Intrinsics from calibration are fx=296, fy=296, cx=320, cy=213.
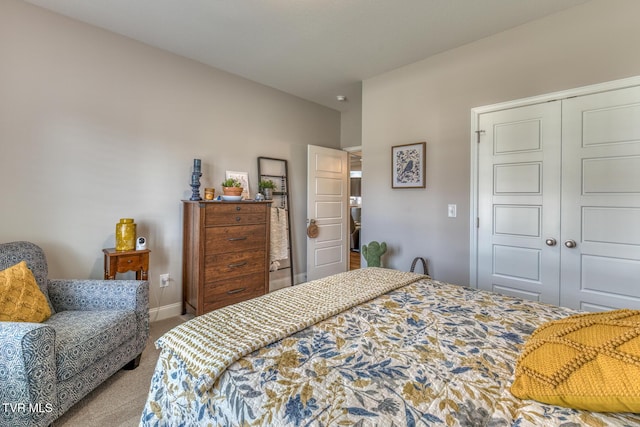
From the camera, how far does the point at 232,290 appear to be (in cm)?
298

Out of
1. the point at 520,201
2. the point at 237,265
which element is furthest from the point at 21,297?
the point at 520,201

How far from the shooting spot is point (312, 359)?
951mm

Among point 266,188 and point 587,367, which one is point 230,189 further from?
point 587,367

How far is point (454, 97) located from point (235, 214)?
2418mm

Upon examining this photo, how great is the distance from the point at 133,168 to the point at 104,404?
194cm

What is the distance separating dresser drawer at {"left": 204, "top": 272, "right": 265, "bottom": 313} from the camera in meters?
2.82

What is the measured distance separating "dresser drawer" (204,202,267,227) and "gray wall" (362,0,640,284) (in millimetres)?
1250

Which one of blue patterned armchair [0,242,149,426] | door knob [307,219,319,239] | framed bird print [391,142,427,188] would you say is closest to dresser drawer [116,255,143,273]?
blue patterned armchair [0,242,149,426]

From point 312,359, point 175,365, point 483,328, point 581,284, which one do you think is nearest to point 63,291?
point 175,365

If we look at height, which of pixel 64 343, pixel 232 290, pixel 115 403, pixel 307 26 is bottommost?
pixel 115 403

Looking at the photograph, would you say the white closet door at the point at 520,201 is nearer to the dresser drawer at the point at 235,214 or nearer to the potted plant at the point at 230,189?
the dresser drawer at the point at 235,214

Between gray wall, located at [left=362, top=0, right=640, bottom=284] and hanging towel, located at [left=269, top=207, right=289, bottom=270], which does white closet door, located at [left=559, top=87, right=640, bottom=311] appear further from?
hanging towel, located at [left=269, top=207, right=289, bottom=270]

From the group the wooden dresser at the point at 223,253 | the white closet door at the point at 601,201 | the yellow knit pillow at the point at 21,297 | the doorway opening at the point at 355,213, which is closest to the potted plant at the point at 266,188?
the wooden dresser at the point at 223,253

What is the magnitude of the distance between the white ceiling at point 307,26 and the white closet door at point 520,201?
0.79m
